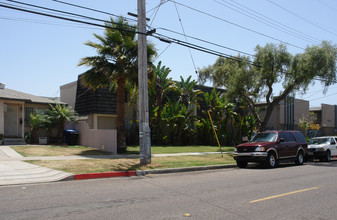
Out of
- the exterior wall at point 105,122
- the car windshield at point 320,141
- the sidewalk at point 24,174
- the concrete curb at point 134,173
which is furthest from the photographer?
the exterior wall at point 105,122

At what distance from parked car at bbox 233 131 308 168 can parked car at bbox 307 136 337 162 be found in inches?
90.0

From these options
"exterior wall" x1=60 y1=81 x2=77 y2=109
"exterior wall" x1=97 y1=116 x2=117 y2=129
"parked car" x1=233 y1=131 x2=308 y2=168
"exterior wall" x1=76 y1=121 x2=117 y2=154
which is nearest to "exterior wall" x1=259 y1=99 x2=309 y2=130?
"exterior wall" x1=97 y1=116 x2=117 y2=129

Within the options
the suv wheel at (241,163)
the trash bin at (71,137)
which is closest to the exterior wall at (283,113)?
the suv wheel at (241,163)

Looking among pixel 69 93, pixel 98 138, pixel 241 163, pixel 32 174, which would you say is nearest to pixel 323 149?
pixel 241 163

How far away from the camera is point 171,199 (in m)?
7.48

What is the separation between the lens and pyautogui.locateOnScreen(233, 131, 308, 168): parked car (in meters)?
14.5

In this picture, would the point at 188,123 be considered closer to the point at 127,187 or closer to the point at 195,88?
the point at 195,88

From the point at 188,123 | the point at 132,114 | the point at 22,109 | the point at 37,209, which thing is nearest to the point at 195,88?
the point at 188,123

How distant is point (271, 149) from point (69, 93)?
1882 centimetres

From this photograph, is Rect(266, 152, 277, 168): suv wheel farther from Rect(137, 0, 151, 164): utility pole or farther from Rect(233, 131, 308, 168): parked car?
Rect(137, 0, 151, 164): utility pole

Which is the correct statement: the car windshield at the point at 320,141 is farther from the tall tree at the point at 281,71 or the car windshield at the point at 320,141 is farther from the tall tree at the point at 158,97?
the tall tree at the point at 158,97

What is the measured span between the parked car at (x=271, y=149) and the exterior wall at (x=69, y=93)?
1615 centimetres

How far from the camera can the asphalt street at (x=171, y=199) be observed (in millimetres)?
6105

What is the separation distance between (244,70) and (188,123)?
728cm
